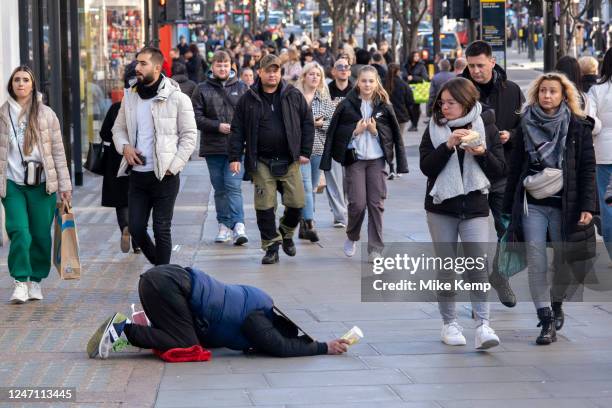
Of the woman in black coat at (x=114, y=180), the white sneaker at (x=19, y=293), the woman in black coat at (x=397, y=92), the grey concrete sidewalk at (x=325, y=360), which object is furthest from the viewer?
the woman in black coat at (x=397, y=92)

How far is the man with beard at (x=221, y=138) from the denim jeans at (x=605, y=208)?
→ 3731mm

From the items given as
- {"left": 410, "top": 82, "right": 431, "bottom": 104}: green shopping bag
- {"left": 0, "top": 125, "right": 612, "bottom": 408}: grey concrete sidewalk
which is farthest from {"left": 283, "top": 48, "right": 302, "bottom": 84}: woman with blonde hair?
{"left": 0, "top": 125, "right": 612, "bottom": 408}: grey concrete sidewalk

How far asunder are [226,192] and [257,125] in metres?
1.83

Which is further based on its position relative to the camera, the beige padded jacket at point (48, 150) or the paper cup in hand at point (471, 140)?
the beige padded jacket at point (48, 150)

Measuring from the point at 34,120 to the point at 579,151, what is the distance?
3918 millimetres

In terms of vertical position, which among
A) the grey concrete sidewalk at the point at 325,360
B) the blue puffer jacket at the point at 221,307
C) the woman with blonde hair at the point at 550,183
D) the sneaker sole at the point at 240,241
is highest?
the woman with blonde hair at the point at 550,183

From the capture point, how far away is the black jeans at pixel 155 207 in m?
10.3

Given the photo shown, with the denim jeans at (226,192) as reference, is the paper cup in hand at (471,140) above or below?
above

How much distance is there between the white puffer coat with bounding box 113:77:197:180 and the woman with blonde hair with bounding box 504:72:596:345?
2.84 metres

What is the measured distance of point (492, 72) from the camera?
31.7 ft

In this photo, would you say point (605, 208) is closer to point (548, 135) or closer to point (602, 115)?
point (602, 115)

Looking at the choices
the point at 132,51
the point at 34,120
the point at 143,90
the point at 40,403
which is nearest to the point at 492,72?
the point at 143,90

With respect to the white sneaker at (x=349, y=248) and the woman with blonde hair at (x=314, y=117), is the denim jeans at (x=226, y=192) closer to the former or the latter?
the woman with blonde hair at (x=314, y=117)

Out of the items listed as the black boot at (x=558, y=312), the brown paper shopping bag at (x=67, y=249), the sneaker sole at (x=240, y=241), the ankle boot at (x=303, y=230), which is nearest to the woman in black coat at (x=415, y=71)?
the ankle boot at (x=303, y=230)
